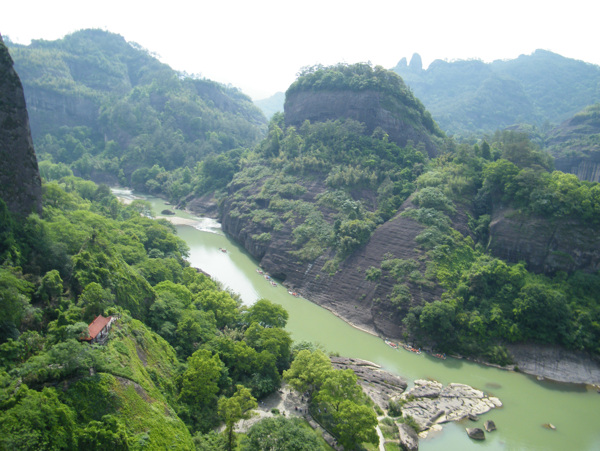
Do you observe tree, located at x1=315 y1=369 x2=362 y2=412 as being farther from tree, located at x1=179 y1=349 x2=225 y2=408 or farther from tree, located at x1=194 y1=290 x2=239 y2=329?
tree, located at x1=194 y1=290 x2=239 y2=329

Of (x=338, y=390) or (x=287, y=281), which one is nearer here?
(x=338, y=390)

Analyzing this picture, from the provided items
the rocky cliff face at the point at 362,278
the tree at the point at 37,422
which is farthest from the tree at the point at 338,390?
the rocky cliff face at the point at 362,278

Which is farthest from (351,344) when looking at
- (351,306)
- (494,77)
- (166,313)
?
(494,77)

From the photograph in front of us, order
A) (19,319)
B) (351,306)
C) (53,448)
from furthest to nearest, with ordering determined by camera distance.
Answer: (351,306) → (19,319) → (53,448)

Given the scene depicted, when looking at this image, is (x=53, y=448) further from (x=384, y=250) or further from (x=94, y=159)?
(x=94, y=159)

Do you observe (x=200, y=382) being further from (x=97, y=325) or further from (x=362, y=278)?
(x=362, y=278)

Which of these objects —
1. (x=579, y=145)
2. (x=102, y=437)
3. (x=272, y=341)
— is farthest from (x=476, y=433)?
(x=579, y=145)
